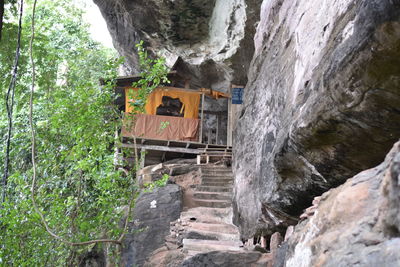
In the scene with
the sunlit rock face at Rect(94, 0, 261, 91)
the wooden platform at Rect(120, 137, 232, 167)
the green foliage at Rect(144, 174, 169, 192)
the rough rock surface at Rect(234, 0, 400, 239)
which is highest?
the sunlit rock face at Rect(94, 0, 261, 91)

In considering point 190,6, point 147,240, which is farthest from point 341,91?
point 190,6

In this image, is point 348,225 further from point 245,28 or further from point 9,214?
point 245,28

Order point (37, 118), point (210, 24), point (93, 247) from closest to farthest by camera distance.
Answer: point (93, 247)
point (37, 118)
point (210, 24)

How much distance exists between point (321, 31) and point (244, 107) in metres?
3.83

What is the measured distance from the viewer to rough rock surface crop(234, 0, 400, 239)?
2.49m

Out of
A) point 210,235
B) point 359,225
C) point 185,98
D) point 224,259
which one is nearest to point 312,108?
point 359,225

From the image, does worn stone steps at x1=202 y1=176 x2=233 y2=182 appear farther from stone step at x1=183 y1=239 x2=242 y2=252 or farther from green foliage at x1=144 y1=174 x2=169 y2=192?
green foliage at x1=144 y1=174 x2=169 y2=192

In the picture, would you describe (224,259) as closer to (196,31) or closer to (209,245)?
(209,245)

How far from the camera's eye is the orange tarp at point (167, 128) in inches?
500

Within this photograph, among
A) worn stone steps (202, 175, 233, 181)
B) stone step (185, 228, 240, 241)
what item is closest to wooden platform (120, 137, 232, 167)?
worn stone steps (202, 175, 233, 181)

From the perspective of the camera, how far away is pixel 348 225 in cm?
212

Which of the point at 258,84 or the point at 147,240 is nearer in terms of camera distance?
the point at 258,84

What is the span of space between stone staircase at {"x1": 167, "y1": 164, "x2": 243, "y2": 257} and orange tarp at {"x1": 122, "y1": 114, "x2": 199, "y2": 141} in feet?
9.96

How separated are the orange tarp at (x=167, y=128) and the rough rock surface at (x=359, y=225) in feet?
33.4
